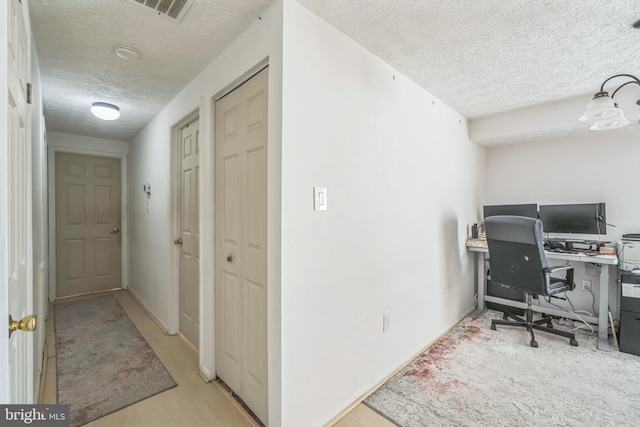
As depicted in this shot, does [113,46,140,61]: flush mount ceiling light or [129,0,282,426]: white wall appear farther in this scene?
[113,46,140,61]: flush mount ceiling light

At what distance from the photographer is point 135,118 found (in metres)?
3.14

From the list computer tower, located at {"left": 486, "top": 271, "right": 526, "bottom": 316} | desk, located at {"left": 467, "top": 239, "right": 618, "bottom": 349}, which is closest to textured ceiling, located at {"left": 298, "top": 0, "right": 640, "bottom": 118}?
desk, located at {"left": 467, "top": 239, "right": 618, "bottom": 349}

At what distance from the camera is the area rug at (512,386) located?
165 cm

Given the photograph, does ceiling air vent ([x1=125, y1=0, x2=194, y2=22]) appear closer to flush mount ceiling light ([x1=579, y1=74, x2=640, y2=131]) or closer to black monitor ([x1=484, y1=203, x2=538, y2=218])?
flush mount ceiling light ([x1=579, y1=74, x2=640, y2=131])

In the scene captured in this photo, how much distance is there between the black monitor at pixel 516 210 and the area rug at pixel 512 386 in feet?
4.28

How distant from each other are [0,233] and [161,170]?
8.01 feet

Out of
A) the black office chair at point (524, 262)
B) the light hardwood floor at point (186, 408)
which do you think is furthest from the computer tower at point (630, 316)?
the light hardwood floor at point (186, 408)

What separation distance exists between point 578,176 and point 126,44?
4.39m

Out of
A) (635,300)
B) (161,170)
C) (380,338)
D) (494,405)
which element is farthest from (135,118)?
(635,300)

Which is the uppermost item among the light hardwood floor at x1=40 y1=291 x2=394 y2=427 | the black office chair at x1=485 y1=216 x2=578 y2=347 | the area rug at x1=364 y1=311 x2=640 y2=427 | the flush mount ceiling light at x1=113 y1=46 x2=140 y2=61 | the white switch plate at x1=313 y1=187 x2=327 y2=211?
the flush mount ceiling light at x1=113 y1=46 x2=140 y2=61

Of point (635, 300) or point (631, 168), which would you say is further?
point (631, 168)

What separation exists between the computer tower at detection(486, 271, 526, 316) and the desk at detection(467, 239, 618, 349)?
0.29ft

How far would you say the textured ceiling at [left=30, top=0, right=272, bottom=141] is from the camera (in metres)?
1.47

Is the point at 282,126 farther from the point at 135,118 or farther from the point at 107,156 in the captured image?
the point at 107,156
